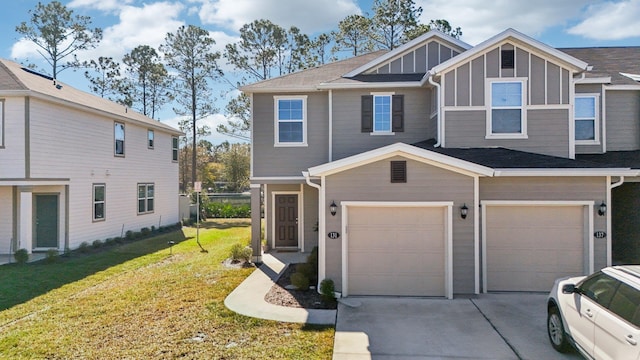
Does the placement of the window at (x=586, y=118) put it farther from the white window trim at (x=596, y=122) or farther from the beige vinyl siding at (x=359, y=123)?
the beige vinyl siding at (x=359, y=123)

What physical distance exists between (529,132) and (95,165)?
52.1 feet

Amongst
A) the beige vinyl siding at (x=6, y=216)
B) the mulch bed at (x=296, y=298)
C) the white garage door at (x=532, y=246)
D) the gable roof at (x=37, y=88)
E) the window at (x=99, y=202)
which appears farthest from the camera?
the window at (x=99, y=202)

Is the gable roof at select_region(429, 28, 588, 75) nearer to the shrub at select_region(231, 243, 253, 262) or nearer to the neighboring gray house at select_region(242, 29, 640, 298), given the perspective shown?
the neighboring gray house at select_region(242, 29, 640, 298)

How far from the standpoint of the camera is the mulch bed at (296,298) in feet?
26.0

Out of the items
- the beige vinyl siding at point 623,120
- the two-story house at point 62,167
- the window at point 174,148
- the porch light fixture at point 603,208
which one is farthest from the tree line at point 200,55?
the porch light fixture at point 603,208

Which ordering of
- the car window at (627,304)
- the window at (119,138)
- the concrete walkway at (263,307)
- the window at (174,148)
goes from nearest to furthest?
the car window at (627,304) → the concrete walkway at (263,307) → the window at (119,138) → the window at (174,148)

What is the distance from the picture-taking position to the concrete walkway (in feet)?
23.5

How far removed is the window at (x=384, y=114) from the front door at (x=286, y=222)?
4522 mm

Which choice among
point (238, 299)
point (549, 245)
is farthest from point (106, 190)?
point (549, 245)

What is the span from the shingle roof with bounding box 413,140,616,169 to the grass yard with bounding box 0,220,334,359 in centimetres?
546

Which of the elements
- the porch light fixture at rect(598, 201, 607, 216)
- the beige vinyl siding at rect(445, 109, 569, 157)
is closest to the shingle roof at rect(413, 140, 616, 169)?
the beige vinyl siding at rect(445, 109, 569, 157)

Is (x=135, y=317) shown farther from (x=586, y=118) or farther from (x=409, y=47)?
(x=586, y=118)

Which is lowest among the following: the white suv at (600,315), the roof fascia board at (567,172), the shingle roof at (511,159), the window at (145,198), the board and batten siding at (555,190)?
the white suv at (600,315)

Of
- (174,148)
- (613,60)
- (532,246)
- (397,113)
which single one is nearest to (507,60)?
(397,113)
